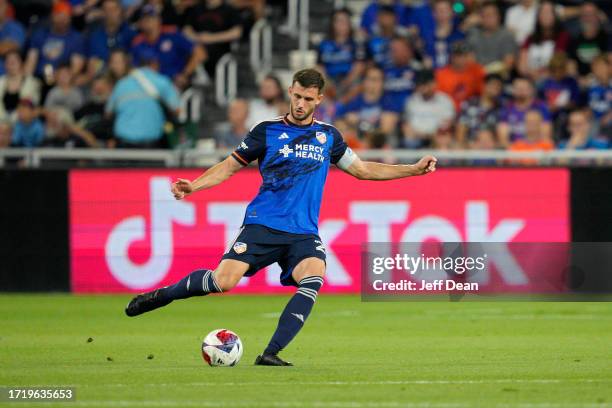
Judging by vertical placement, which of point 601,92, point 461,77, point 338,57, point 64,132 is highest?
point 338,57

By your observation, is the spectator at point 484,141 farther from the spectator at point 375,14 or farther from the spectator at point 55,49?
the spectator at point 55,49

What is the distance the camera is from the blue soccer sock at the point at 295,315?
404 inches

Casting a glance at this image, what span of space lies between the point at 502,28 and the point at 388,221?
461 cm

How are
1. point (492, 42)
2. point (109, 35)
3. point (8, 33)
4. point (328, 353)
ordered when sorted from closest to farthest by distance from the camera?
point (328, 353) → point (492, 42) → point (109, 35) → point (8, 33)

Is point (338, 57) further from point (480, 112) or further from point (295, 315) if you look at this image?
point (295, 315)

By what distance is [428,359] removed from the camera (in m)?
11.3

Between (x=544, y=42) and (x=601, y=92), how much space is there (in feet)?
5.11

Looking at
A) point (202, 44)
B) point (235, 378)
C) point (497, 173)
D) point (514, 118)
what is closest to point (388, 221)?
point (497, 173)

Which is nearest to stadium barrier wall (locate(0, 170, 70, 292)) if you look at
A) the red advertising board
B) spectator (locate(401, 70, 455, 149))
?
the red advertising board

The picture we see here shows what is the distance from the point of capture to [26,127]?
21.5 m

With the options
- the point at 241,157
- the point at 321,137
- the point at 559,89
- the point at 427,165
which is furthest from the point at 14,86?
the point at 427,165

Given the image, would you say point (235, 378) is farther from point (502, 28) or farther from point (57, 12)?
point (57, 12)

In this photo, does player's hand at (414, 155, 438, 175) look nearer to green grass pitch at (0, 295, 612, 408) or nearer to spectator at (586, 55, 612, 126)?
green grass pitch at (0, 295, 612, 408)

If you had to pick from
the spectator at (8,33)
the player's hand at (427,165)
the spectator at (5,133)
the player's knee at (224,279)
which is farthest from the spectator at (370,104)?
the player's knee at (224,279)
